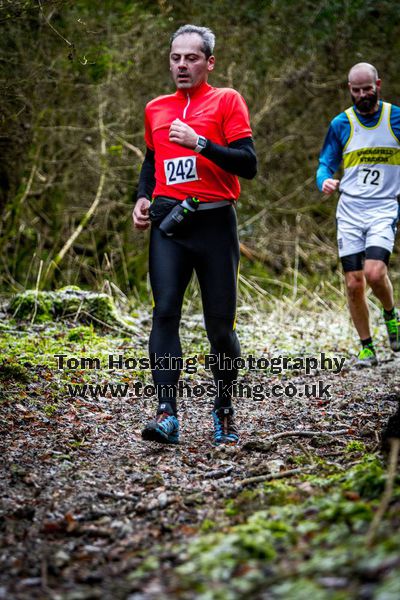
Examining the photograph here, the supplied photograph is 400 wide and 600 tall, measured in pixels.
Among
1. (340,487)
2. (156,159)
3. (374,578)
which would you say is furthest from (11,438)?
(374,578)

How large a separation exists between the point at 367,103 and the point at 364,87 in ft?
0.48

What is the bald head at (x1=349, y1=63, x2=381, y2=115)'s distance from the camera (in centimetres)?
603

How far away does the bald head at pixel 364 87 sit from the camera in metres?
6.03

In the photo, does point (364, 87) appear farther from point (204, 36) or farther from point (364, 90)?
point (204, 36)

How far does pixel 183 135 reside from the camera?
3951mm

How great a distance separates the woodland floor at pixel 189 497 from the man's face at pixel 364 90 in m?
2.25

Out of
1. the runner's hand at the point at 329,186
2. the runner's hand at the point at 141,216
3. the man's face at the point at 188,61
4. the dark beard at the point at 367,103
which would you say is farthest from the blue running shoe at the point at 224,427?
the dark beard at the point at 367,103

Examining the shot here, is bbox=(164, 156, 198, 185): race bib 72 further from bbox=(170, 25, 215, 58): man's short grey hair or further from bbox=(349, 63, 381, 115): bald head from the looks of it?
bbox=(349, 63, 381, 115): bald head

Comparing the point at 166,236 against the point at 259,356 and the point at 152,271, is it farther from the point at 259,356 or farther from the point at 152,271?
the point at 259,356

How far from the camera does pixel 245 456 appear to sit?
396cm

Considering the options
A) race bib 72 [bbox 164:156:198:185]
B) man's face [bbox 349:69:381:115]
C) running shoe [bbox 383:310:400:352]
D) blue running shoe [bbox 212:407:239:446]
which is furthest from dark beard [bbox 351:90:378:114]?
blue running shoe [bbox 212:407:239:446]

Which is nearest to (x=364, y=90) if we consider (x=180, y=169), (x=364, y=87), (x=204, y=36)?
(x=364, y=87)

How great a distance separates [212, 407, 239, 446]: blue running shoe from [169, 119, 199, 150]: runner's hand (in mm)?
1540

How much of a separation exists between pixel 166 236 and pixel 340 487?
6.07ft
